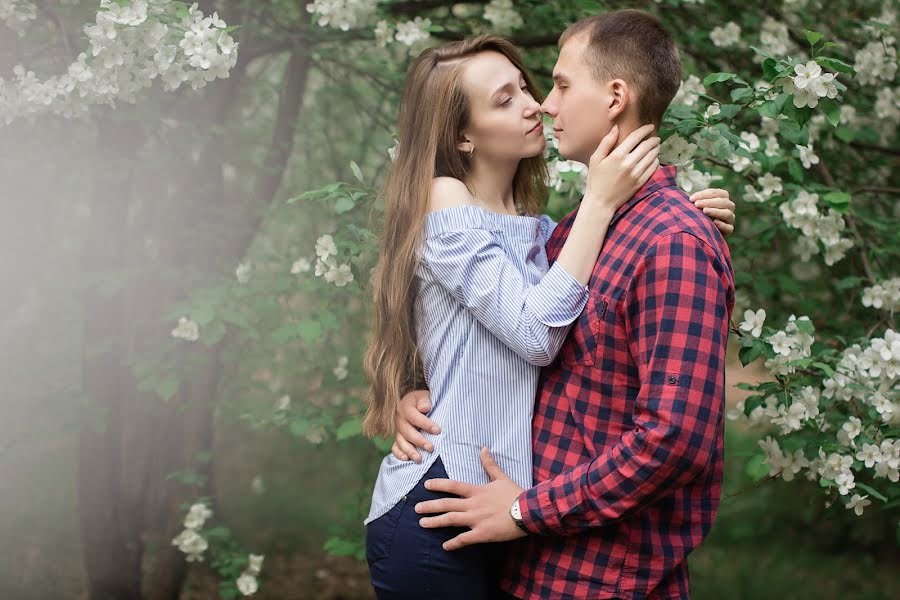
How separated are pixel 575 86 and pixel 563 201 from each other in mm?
1905

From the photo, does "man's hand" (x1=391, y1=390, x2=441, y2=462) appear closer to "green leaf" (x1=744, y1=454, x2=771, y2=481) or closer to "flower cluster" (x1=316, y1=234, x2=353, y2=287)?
"flower cluster" (x1=316, y1=234, x2=353, y2=287)

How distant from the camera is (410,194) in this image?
190 centimetres

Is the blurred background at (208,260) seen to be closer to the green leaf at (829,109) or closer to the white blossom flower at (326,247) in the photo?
the white blossom flower at (326,247)

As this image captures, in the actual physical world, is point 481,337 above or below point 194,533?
above

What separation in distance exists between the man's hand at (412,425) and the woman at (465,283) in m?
0.02

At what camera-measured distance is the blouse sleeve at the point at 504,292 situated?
1.60m

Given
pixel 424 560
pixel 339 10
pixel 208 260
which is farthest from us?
pixel 208 260

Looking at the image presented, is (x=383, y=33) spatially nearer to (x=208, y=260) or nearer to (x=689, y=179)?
(x=208, y=260)

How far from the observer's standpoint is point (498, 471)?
170 centimetres

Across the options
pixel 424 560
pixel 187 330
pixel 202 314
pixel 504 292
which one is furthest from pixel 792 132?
pixel 187 330

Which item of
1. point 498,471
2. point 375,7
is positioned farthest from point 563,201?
point 498,471

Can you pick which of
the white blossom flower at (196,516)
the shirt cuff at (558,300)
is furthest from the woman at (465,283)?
the white blossom flower at (196,516)

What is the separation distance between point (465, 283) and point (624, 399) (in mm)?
345

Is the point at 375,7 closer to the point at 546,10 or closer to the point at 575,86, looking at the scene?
the point at 546,10
